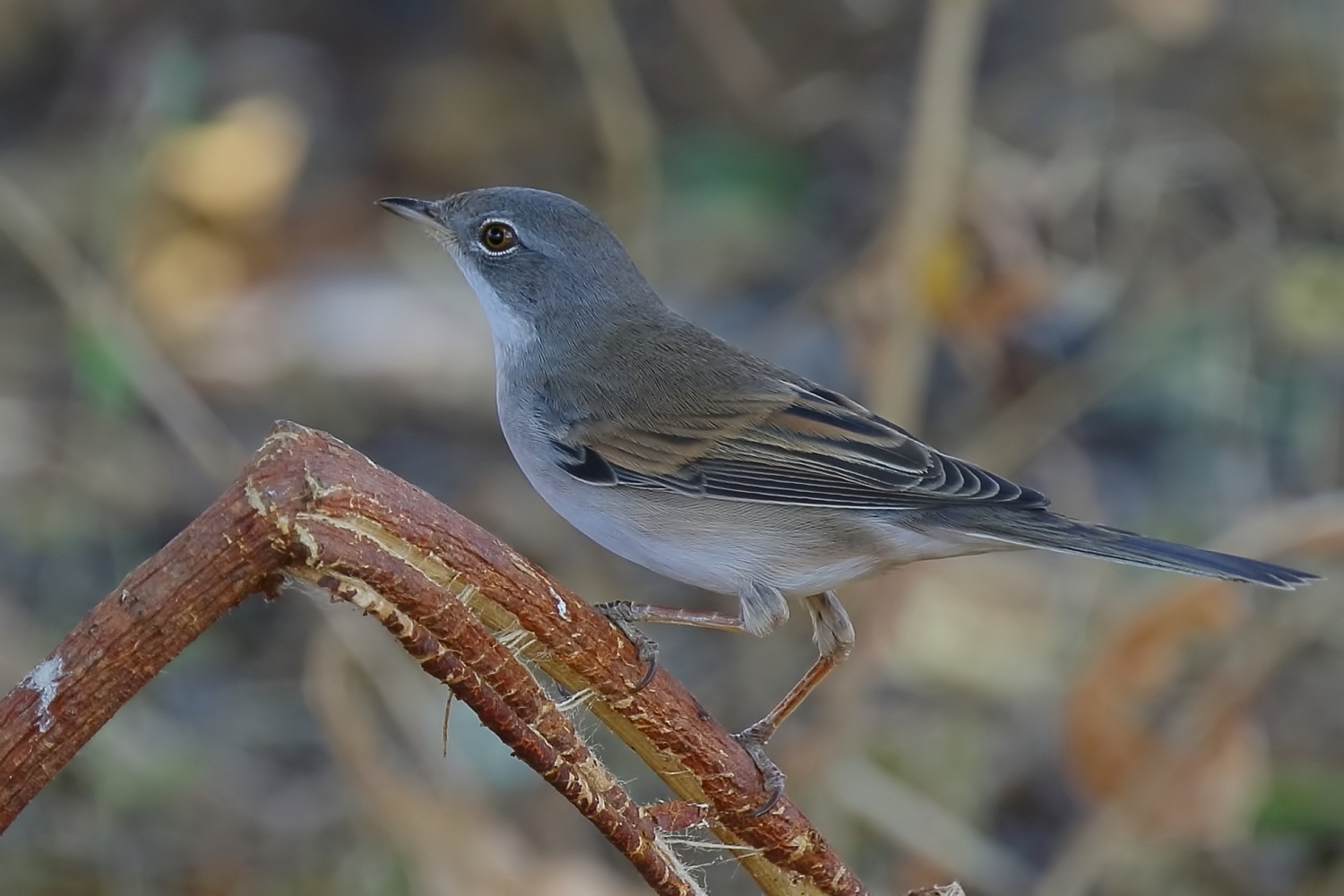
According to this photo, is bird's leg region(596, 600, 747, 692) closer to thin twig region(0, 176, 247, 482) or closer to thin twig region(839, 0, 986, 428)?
thin twig region(839, 0, 986, 428)

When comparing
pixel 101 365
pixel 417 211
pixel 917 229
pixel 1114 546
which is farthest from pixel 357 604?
pixel 101 365

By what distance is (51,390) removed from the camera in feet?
23.8

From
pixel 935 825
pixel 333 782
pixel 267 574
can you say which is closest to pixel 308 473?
pixel 267 574

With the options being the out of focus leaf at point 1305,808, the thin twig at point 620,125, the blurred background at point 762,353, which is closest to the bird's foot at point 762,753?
the blurred background at point 762,353

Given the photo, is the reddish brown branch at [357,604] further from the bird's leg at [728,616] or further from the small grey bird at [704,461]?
the small grey bird at [704,461]

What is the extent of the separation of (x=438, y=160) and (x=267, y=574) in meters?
7.27

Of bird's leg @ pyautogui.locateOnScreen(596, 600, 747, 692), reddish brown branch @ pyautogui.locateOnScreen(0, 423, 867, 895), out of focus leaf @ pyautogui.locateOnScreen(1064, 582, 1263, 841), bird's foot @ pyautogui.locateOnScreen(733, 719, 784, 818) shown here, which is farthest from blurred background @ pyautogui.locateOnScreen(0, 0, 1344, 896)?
reddish brown branch @ pyautogui.locateOnScreen(0, 423, 867, 895)

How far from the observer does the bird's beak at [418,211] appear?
440 cm

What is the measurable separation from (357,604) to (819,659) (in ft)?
5.96

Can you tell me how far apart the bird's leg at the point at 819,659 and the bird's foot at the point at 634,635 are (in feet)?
0.99

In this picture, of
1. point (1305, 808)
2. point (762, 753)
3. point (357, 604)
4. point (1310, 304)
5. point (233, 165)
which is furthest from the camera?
point (233, 165)

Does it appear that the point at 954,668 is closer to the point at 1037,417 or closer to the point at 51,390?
the point at 1037,417

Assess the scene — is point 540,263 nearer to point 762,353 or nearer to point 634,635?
point 634,635

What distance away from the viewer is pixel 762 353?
6828 millimetres
